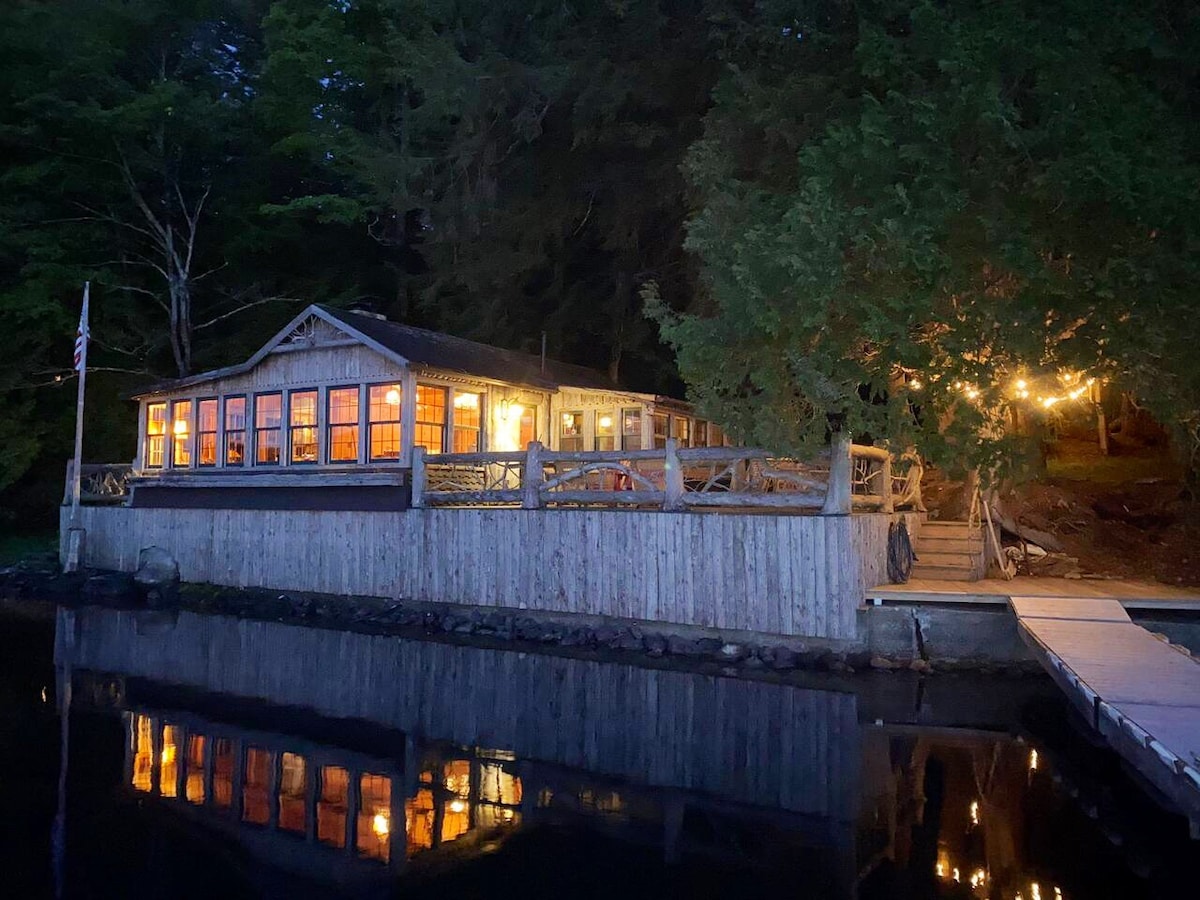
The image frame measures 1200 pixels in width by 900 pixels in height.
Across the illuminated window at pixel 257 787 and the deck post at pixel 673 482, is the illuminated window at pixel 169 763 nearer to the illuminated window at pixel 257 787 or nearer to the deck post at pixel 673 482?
the illuminated window at pixel 257 787

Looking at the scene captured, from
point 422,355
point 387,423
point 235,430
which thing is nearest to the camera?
point 422,355

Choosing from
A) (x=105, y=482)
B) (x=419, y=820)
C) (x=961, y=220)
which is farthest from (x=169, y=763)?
(x=105, y=482)

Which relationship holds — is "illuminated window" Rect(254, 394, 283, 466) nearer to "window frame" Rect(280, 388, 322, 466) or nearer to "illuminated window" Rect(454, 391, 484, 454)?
"window frame" Rect(280, 388, 322, 466)

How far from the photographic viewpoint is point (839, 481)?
38.4ft

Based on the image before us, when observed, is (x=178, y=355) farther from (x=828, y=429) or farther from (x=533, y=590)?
(x=828, y=429)

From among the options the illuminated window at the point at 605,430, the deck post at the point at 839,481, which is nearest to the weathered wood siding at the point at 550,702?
the deck post at the point at 839,481

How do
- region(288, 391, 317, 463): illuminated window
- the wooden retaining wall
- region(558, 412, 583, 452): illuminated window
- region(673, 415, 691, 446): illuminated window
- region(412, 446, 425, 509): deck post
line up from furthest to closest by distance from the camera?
region(673, 415, 691, 446): illuminated window
region(558, 412, 583, 452): illuminated window
region(288, 391, 317, 463): illuminated window
region(412, 446, 425, 509): deck post
the wooden retaining wall

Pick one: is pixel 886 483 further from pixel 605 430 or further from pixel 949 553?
pixel 605 430

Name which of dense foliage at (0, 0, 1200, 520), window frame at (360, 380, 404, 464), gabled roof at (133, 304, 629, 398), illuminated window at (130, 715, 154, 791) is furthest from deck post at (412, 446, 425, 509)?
illuminated window at (130, 715, 154, 791)

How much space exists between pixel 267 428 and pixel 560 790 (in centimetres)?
1412

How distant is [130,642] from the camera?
1361 centimetres

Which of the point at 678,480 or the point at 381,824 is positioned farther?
the point at 678,480

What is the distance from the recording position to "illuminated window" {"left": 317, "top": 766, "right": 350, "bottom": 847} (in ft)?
20.0

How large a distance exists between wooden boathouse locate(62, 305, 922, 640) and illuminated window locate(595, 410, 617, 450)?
0.11 feet
